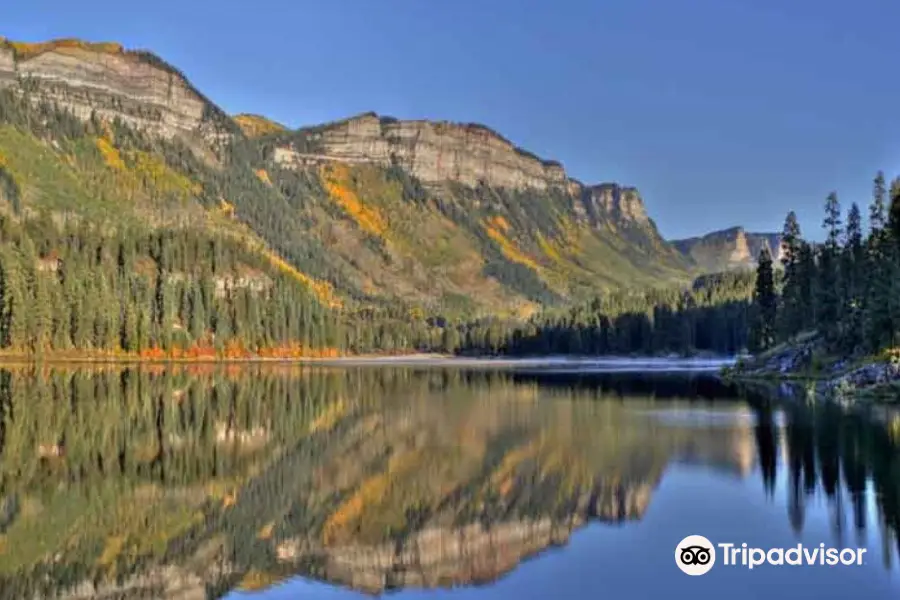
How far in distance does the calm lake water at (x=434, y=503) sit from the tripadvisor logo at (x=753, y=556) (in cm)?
38

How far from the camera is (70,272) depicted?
636ft

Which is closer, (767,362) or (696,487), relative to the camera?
(696,487)

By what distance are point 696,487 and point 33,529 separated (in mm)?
24900

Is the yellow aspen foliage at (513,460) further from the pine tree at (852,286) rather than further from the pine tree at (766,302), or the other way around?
the pine tree at (766,302)

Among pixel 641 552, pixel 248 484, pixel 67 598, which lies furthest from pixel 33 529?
pixel 641 552

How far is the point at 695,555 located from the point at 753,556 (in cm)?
173

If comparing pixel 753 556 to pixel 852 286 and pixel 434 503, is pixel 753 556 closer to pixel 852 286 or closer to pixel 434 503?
pixel 434 503

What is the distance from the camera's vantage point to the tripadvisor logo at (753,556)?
2794cm

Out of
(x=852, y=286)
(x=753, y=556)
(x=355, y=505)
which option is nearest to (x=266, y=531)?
(x=355, y=505)

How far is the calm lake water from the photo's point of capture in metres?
27.2

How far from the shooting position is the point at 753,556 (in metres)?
28.9

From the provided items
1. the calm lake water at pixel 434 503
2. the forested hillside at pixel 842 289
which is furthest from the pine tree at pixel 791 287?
the calm lake water at pixel 434 503

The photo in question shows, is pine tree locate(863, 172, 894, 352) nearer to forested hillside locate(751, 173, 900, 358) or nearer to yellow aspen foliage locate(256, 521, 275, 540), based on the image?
forested hillside locate(751, 173, 900, 358)

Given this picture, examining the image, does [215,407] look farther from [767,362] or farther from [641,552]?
[767,362]
